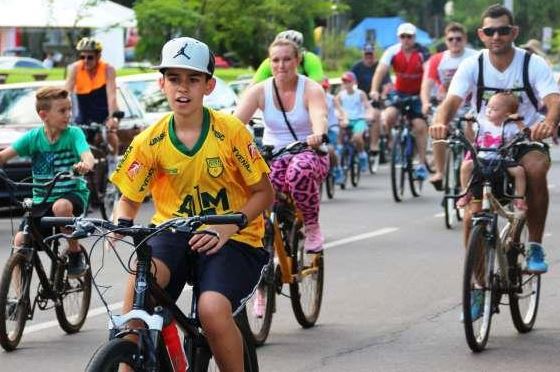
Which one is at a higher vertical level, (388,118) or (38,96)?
(38,96)

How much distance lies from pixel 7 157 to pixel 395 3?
101 m

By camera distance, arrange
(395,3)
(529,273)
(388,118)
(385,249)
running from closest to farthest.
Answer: (529,273) → (385,249) → (388,118) → (395,3)

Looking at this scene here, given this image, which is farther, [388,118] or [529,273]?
[388,118]

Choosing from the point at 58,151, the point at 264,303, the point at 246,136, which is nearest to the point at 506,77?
the point at 264,303

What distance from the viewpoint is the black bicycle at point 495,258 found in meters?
9.12

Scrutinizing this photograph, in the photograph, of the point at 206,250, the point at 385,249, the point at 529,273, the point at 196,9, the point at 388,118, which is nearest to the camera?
the point at 206,250

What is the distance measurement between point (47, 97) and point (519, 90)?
286 cm

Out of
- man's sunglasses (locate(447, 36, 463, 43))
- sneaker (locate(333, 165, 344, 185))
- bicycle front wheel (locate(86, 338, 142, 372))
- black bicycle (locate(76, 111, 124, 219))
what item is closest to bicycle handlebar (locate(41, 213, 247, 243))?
bicycle front wheel (locate(86, 338, 142, 372))

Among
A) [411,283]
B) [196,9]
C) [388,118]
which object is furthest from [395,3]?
[411,283]

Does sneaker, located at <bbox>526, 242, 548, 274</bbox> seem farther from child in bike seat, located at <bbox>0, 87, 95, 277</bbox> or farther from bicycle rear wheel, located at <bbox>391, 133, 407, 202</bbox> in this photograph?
bicycle rear wheel, located at <bbox>391, 133, 407, 202</bbox>

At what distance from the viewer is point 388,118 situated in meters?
20.5

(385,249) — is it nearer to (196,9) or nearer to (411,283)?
(411,283)

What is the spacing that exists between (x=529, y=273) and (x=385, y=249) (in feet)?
16.3

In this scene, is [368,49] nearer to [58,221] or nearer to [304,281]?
[304,281]
